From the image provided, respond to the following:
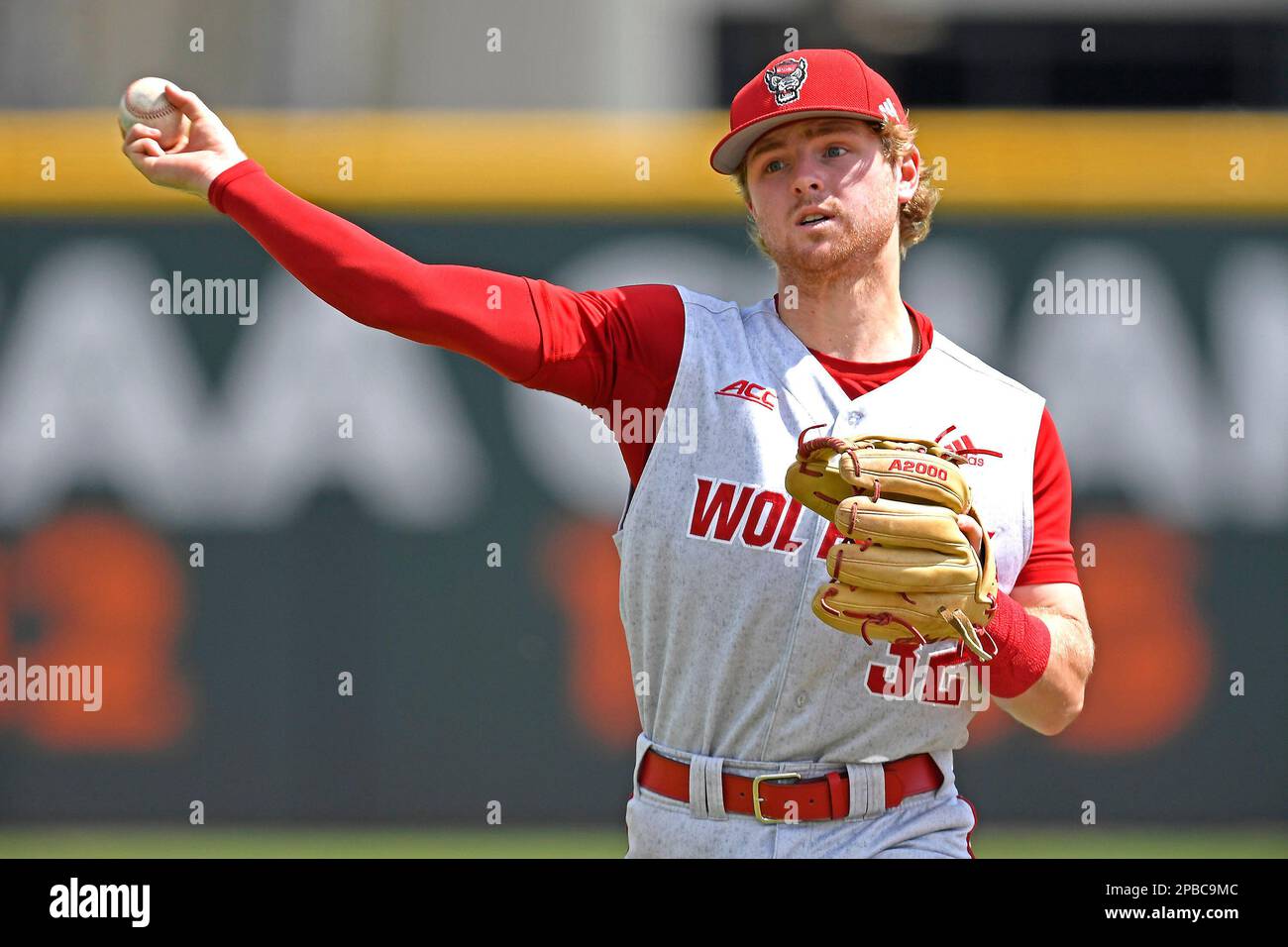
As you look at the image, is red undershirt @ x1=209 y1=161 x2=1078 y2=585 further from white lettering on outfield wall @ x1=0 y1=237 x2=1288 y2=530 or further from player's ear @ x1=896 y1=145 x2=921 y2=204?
white lettering on outfield wall @ x1=0 y1=237 x2=1288 y2=530

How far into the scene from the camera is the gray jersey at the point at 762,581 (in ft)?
6.40

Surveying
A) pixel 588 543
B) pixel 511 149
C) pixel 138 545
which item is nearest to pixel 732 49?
pixel 511 149

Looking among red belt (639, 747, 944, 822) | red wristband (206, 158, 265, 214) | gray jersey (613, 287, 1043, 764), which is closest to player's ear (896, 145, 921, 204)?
gray jersey (613, 287, 1043, 764)

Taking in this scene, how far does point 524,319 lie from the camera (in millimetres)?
1895

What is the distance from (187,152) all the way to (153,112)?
6 cm

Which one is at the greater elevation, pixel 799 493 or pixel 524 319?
pixel 524 319

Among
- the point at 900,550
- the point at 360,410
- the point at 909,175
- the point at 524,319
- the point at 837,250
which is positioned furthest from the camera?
the point at 360,410

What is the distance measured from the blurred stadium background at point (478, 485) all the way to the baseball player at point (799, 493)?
1.57 m

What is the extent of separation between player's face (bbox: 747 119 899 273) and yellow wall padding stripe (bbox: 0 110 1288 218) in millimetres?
1574

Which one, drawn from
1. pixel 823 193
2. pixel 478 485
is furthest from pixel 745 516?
pixel 478 485

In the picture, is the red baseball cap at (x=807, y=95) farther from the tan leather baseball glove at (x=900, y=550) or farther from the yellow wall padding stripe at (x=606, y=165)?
the yellow wall padding stripe at (x=606, y=165)

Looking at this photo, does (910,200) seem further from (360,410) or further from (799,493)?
(360,410)

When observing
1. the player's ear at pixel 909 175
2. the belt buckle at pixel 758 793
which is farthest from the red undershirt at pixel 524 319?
the belt buckle at pixel 758 793
